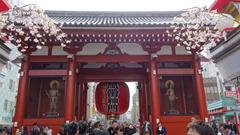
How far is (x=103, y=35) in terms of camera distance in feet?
31.6

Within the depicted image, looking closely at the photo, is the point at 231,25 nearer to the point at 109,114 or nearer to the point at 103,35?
the point at 103,35

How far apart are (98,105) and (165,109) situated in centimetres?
401

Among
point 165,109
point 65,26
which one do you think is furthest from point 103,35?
point 165,109

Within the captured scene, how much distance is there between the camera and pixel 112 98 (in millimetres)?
12719

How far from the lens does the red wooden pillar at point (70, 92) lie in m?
9.48

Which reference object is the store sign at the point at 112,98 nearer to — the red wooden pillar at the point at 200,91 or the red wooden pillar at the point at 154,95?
the red wooden pillar at the point at 154,95

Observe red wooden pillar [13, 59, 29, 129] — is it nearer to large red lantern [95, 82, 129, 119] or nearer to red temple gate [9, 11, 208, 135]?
red temple gate [9, 11, 208, 135]

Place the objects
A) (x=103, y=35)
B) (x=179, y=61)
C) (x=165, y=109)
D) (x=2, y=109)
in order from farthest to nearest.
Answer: (x=2, y=109), (x=165, y=109), (x=179, y=61), (x=103, y=35)

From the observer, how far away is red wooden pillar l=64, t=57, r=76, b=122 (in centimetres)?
948

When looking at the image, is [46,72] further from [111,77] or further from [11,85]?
[11,85]

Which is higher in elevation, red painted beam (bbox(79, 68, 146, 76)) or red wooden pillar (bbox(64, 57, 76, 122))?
red painted beam (bbox(79, 68, 146, 76))

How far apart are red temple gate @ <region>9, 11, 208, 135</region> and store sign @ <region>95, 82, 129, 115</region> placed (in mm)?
706

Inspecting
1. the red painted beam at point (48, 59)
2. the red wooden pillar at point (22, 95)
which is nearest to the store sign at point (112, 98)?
the red painted beam at point (48, 59)

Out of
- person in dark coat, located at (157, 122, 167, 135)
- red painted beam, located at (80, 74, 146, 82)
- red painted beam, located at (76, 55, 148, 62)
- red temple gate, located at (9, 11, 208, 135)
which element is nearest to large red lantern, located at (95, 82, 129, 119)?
red painted beam, located at (80, 74, 146, 82)
